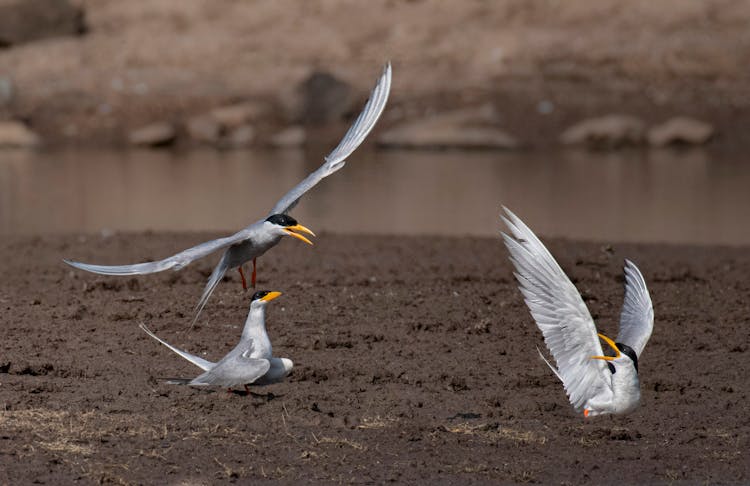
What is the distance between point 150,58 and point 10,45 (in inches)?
139

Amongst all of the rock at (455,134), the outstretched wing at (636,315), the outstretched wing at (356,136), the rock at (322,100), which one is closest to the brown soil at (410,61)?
the rock at (322,100)

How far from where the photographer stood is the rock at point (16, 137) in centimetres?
2442

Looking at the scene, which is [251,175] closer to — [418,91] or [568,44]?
[418,91]

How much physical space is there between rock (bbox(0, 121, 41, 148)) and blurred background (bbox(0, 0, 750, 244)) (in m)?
0.04

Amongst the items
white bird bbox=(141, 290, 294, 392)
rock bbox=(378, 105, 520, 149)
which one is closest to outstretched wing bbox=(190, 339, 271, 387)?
white bird bbox=(141, 290, 294, 392)

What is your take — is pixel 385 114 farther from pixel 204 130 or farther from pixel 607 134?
pixel 607 134

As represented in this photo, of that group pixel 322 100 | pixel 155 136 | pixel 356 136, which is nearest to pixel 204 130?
pixel 155 136

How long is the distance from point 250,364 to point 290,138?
17.3 m

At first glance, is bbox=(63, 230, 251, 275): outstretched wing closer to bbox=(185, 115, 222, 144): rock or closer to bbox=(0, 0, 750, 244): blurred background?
bbox=(0, 0, 750, 244): blurred background

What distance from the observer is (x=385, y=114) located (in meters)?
24.7

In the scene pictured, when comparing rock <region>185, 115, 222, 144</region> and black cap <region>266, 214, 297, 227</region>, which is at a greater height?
rock <region>185, 115, 222, 144</region>

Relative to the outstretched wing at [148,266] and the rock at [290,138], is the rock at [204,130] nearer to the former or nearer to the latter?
the rock at [290,138]

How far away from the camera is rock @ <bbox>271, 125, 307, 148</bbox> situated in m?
24.1

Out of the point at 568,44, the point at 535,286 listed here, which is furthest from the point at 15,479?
the point at 568,44
